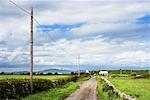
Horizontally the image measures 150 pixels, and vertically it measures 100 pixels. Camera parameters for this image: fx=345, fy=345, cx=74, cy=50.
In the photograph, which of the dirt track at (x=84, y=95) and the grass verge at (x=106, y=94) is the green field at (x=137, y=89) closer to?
the grass verge at (x=106, y=94)

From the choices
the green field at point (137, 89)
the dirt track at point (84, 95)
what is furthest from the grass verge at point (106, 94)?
the green field at point (137, 89)

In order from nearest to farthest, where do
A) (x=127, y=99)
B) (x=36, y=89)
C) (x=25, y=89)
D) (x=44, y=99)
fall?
(x=127, y=99)
(x=44, y=99)
(x=25, y=89)
(x=36, y=89)

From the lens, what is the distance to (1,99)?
26.2 meters

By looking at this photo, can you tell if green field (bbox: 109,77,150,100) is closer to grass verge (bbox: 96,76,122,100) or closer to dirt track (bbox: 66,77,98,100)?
grass verge (bbox: 96,76,122,100)

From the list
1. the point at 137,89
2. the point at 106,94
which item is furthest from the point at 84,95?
the point at 137,89

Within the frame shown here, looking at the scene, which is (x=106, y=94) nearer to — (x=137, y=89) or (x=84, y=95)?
(x=84, y=95)

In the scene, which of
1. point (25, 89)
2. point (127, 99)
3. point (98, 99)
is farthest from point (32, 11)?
point (127, 99)

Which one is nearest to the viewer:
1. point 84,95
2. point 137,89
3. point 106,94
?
point 84,95

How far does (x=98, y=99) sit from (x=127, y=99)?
5642 mm

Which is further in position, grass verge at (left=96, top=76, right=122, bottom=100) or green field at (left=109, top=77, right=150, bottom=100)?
grass verge at (left=96, top=76, right=122, bottom=100)

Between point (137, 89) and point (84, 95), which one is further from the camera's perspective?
point (137, 89)

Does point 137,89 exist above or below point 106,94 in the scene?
above

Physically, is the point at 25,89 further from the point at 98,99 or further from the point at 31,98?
the point at 98,99

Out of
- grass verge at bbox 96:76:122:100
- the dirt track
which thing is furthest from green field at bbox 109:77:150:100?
the dirt track
